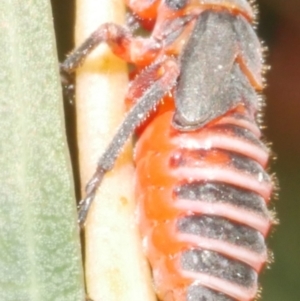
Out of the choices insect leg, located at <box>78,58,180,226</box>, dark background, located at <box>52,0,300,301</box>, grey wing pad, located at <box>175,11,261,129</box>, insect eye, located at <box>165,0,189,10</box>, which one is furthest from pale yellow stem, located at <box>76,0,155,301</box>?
dark background, located at <box>52,0,300,301</box>

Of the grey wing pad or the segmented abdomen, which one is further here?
the grey wing pad

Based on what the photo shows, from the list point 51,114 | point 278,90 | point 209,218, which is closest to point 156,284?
point 209,218

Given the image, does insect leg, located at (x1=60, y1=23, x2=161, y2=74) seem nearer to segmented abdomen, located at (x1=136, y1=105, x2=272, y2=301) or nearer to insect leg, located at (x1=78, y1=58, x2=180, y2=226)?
insect leg, located at (x1=78, y1=58, x2=180, y2=226)

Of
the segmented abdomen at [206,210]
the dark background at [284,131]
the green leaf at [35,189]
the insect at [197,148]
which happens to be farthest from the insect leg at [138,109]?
the dark background at [284,131]

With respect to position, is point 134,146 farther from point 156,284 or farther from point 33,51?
point 33,51

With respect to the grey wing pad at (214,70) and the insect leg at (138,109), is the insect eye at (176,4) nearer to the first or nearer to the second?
the grey wing pad at (214,70)
